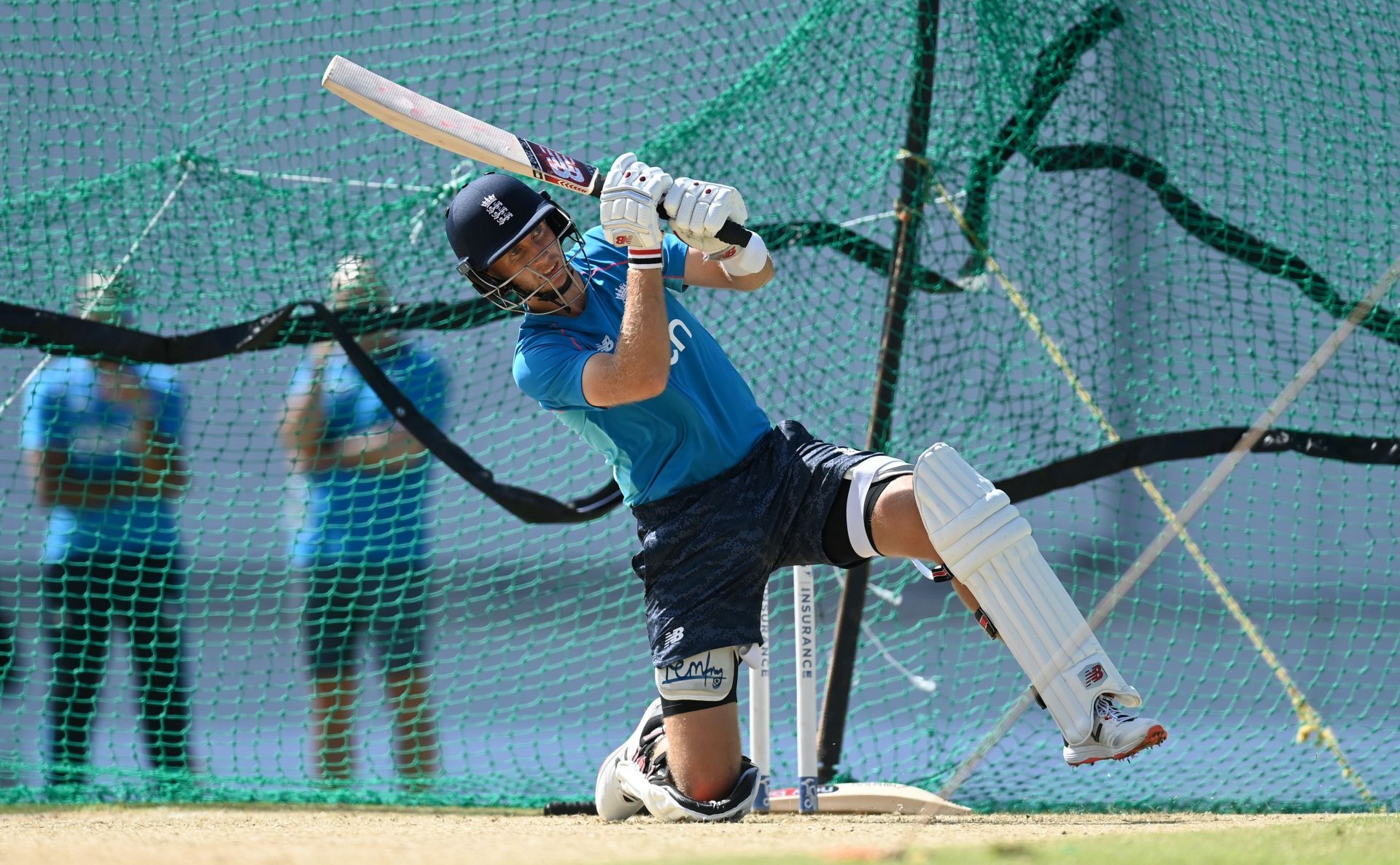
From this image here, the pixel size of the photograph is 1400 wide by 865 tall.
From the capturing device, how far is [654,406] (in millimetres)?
3482

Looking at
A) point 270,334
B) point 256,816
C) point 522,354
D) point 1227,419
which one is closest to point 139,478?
point 270,334

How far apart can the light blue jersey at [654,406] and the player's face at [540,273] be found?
0.04 m

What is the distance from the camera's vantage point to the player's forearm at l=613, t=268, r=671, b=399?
3162 millimetres

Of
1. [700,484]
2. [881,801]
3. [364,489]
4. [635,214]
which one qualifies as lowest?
[881,801]

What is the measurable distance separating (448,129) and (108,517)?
2.56 m

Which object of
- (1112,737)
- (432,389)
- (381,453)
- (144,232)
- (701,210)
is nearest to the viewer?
(1112,737)

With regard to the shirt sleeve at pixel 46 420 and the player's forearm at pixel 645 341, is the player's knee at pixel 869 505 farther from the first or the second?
the shirt sleeve at pixel 46 420

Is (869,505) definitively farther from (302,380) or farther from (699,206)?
(302,380)

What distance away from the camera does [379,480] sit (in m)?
5.23

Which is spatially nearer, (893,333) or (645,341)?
(645,341)

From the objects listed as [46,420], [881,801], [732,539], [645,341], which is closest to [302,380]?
[46,420]

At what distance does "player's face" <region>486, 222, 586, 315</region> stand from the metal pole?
158cm

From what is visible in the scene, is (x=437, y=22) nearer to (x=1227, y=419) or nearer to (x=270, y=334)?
(x=270, y=334)

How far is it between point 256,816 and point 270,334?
5.51 ft
